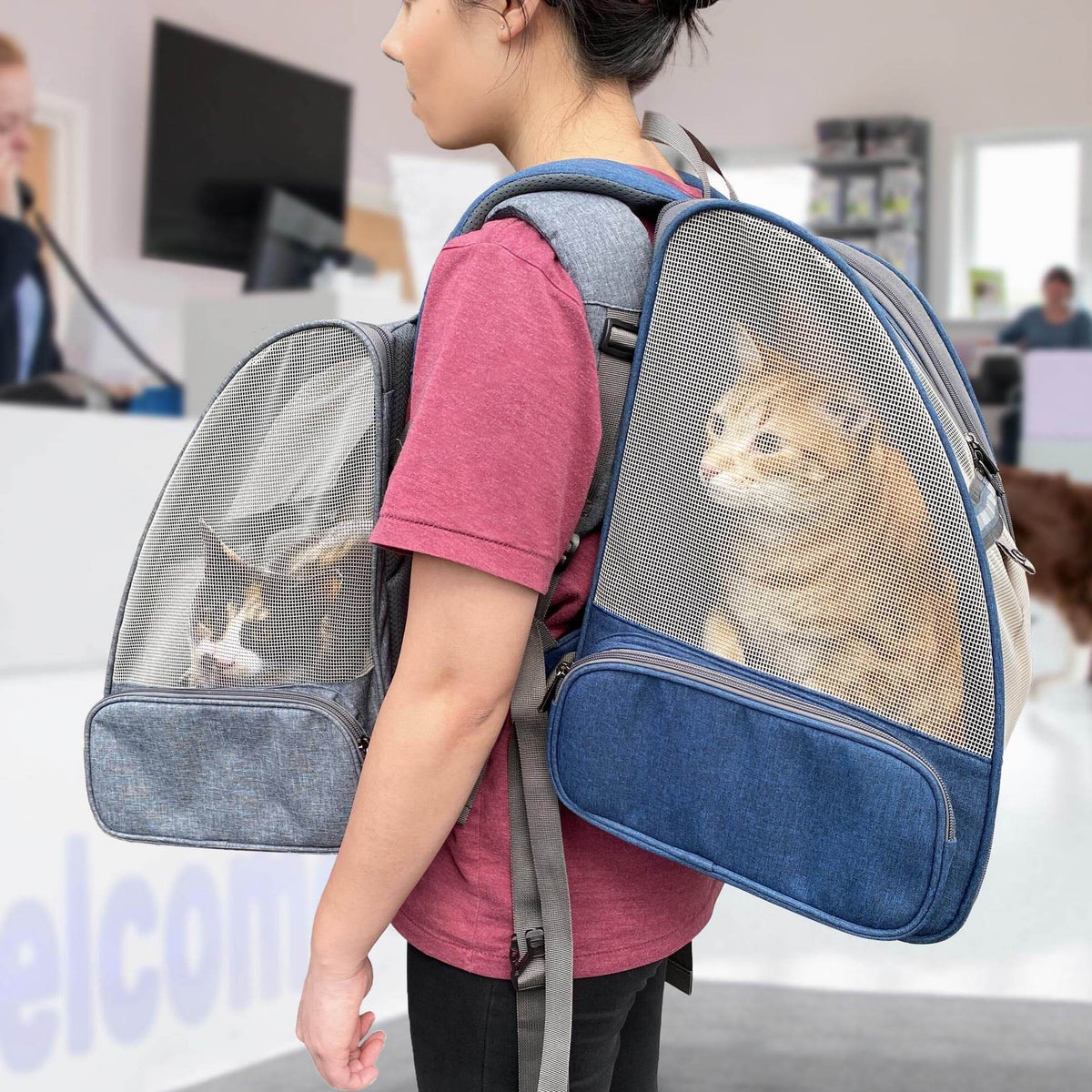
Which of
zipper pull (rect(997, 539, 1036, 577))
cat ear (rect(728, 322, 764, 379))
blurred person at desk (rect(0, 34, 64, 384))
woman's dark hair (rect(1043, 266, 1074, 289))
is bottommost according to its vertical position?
zipper pull (rect(997, 539, 1036, 577))

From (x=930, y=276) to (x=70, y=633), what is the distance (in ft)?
22.2

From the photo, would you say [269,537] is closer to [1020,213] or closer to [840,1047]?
[840,1047]

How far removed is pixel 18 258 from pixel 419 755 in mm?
4291

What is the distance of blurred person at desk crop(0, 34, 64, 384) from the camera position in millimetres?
4238

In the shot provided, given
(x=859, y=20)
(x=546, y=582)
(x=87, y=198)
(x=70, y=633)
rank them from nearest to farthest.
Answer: (x=546, y=582) → (x=70, y=633) → (x=87, y=198) → (x=859, y=20)

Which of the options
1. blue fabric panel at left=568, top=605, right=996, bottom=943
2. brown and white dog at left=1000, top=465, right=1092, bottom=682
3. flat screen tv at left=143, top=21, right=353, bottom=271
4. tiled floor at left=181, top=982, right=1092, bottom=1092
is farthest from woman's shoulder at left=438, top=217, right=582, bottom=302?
flat screen tv at left=143, top=21, right=353, bottom=271

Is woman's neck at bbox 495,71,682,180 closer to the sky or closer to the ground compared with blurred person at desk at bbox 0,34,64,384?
closer to the ground

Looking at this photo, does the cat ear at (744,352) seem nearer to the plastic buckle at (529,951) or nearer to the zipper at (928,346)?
the zipper at (928,346)

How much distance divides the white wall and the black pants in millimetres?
4636

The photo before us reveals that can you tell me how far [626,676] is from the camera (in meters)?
0.57

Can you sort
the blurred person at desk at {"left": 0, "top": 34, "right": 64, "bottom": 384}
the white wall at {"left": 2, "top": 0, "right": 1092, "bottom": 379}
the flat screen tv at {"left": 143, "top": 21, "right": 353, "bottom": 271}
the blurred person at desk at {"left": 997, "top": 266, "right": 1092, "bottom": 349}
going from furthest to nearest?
the blurred person at desk at {"left": 997, "top": 266, "right": 1092, "bottom": 349} → the white wall at {"left": 2, "top": 0, "right": 1092, "bottom": 379} → the flat screen tv at {"left": 143, "top": 21, "right": 353, "bottom": 271} → the blurred person at desk at {"left": 0, "top": 34, "right": 64, "bottom": 384}

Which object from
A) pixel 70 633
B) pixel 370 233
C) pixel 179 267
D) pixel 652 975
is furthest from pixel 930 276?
pixel 652 975

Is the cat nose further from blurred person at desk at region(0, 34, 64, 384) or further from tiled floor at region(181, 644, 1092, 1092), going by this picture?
blurred person at desk at region(0, 34, 64, 384)

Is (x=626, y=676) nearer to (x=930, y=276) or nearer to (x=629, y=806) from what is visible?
(x=629, y=806)
